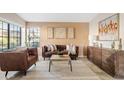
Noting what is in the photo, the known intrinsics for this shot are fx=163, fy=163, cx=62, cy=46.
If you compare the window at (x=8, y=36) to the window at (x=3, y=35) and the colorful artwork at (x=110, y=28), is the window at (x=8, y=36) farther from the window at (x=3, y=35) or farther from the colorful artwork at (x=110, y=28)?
the colorful artwork at (x=110, y=28)

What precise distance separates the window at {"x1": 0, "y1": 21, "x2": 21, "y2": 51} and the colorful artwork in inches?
163

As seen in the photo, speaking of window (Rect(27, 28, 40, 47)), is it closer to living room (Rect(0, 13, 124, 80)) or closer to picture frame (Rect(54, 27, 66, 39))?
living room (Rect(0, 13, 124, 80))

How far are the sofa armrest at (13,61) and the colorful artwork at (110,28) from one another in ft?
10.2

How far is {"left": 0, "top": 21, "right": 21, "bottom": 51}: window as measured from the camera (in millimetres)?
6613

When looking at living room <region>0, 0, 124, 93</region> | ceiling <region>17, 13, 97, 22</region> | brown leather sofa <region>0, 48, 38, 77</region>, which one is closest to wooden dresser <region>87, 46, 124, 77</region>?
living room <region>0, 0, 124, 93</region>

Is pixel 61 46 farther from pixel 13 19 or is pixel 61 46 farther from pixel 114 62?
pixel 114 62

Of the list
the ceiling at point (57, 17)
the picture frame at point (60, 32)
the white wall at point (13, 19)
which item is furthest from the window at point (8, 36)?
the picture frame at point (60, 32)

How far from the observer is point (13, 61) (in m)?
4.81

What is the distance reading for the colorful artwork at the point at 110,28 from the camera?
215 inches

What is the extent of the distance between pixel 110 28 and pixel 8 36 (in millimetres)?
4378

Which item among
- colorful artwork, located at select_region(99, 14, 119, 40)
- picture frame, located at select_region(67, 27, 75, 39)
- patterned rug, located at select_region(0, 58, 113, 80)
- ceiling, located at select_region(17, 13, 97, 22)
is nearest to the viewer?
patterned rug, located at select_region(0, 58, 113, 80)
